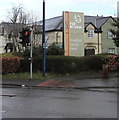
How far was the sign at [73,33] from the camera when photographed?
101 feet

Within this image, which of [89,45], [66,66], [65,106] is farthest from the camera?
[89,45]

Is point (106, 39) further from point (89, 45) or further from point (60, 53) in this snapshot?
point (60, 53)

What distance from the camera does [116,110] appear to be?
35.3ft

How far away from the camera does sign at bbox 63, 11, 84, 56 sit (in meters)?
30.9

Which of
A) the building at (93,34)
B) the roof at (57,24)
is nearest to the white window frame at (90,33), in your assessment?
the building at (93,34)

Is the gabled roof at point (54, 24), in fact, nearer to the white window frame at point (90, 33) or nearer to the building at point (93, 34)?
the building at point (93, 34)

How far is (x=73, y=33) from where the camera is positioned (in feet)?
103

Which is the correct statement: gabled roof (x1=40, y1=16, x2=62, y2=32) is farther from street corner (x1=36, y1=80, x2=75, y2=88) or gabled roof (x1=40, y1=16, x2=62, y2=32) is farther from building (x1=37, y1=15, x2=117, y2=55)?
street corner (x1=36, y1=80, x2=75, y2=88)

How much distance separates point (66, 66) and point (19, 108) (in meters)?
16.2

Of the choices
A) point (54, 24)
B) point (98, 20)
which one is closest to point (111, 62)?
point (54, 24)

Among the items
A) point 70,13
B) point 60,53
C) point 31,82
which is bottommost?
point 31,82

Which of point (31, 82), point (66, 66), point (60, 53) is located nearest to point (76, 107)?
point (31, 82)

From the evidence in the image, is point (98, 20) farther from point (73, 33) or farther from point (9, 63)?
point (9, 63)

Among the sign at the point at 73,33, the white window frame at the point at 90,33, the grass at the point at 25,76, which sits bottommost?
the grass at the point at 25,76
